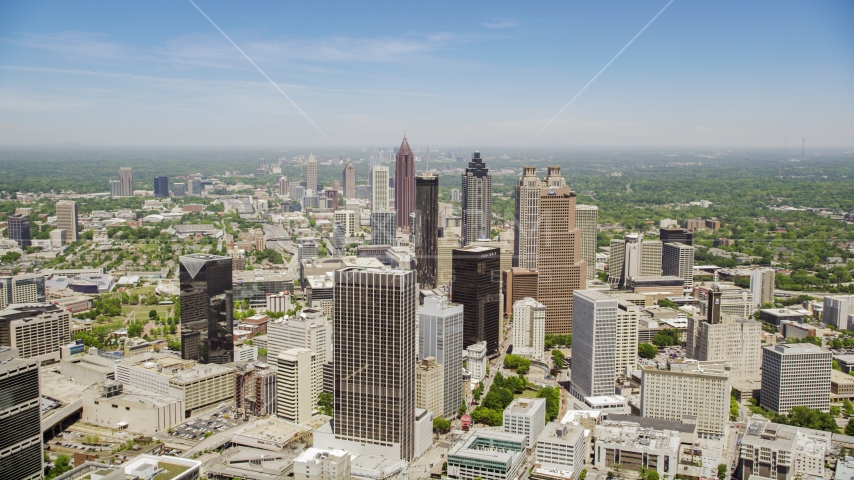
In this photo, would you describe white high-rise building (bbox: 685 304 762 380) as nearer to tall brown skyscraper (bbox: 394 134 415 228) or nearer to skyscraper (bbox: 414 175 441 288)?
skyscraper (bbox: 414 175 441 288)

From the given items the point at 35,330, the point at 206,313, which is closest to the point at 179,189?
the point at 35,330

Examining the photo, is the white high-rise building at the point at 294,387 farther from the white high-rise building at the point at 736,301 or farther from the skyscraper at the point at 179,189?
the skyscraper at the point at 179,189

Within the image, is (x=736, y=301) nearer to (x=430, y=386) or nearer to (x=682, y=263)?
(x=682, y=263)

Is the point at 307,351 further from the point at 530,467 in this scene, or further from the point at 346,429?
the point at 530,467

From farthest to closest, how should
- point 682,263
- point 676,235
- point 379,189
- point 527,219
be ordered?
point 676,235, point 682,263, point 379,189, point 527,219

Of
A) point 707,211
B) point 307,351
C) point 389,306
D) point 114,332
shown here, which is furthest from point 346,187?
point 707,211

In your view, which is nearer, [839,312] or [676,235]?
[839,312]

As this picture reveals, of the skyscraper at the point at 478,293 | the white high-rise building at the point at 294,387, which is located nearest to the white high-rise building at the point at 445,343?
the white high-rise building at the point at 294,387

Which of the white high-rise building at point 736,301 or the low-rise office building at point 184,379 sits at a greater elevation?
the white high-rise building at point 736,301
